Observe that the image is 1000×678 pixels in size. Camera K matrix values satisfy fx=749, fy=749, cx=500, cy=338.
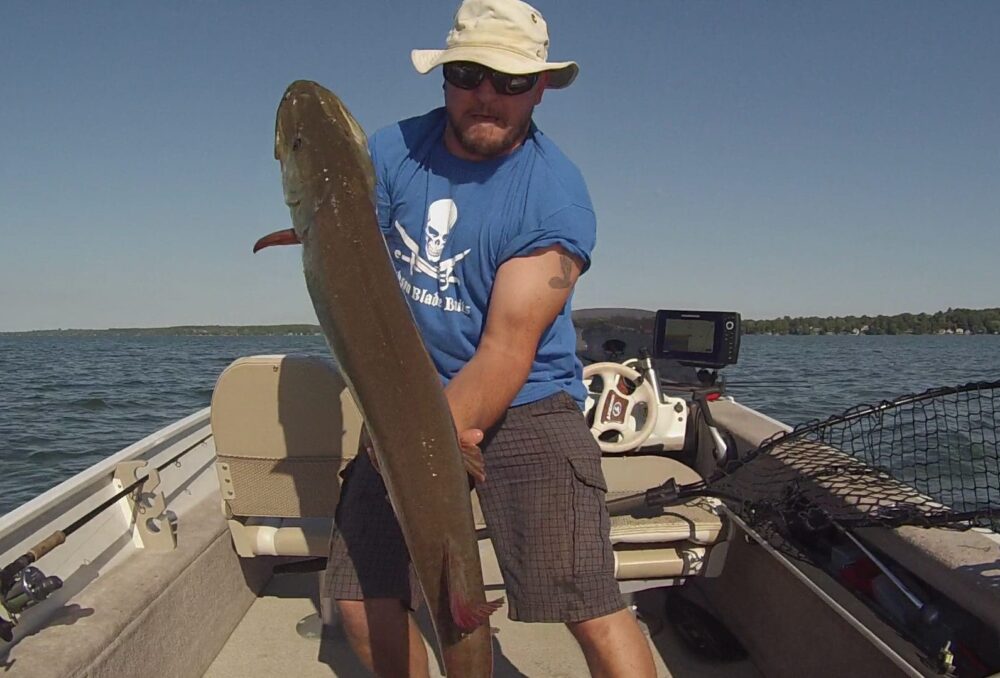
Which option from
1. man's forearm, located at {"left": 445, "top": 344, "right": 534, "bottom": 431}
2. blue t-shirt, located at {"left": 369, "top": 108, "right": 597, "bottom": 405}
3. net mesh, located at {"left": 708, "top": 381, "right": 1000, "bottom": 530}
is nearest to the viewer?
man's forearm, located at {"left": 445, "top": 344, "right": 534, "bottom": 431}

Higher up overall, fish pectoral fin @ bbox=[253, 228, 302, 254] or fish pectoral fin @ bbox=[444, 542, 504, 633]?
fish pectoral fin @ bbox=[253, 228, 302, 254]

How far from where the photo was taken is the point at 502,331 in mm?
2414

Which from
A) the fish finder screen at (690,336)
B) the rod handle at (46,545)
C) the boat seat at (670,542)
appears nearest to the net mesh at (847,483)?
the boat seat at (670,542)

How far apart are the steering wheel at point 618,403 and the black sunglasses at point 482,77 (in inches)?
130

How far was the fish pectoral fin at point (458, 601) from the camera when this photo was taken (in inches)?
81.1

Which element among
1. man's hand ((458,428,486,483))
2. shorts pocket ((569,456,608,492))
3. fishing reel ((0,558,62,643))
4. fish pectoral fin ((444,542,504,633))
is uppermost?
man's hand ((458,428,486,483))

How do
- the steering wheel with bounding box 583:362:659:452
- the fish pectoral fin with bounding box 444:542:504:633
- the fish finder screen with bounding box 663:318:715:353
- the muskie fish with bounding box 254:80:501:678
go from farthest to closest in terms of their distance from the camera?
the fish finder screen with bounding box 663:318:715:353
the steering wheel with bounding box 583:362:659:452
the fish pectoral fin with bounding box 444:542:504:633
the muskie fish with bounding box 254:80:501:678

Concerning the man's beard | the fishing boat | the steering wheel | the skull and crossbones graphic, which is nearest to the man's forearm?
the skull and crossbones graphic

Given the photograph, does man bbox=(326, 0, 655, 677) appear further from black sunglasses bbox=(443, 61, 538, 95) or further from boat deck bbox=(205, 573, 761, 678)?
boat deck bbox=(205, 573, 761, 678)

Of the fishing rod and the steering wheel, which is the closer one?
the fishing rod

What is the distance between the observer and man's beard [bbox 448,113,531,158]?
2633mm

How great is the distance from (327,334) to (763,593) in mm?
2934

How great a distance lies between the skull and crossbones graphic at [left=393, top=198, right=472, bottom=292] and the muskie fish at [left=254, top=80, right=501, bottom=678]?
58 centimetres

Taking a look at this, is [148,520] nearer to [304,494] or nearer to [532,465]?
[304,494]
